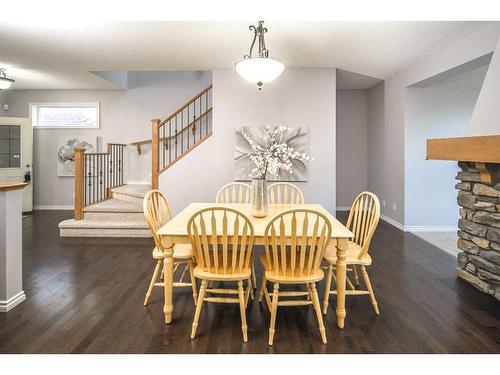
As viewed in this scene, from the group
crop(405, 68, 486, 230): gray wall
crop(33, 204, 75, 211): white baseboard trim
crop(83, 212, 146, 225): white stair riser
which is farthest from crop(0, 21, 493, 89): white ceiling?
crop(33, 204, 75, 211): white baseboard trim

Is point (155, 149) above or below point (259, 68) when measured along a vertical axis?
below

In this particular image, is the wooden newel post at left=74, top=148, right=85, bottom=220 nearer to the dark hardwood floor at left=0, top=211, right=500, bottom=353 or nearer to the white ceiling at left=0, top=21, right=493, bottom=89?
the white ceiling at left=0, top=21, right=493, bottom=89

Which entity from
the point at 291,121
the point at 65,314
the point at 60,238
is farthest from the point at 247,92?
the point at 65,314

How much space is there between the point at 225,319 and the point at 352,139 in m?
5.80

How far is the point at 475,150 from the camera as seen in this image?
295 cm

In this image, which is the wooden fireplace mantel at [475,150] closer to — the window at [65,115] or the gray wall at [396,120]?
the gray wall at [396,120]

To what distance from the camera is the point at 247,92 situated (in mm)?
5648

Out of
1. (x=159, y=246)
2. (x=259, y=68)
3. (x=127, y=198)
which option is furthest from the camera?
(x=127, y=198)

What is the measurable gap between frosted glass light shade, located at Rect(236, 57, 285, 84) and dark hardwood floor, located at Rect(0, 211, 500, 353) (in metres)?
1.91

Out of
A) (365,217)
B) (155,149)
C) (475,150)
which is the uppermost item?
(155,149)

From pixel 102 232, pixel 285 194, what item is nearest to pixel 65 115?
pixel 102 232

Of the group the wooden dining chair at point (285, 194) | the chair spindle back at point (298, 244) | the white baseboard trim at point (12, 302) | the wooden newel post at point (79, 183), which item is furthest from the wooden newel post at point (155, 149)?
the chair spindle back at point (298, 244)

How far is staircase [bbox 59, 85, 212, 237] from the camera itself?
17.5 ft

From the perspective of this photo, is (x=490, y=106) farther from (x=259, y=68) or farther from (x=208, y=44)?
(x=208, y=44)
